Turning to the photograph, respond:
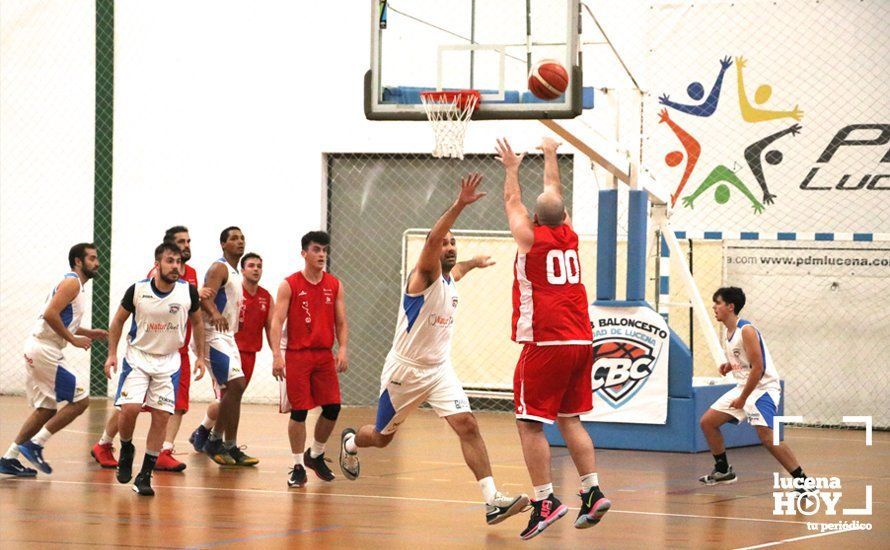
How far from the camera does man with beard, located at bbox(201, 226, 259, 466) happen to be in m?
11.4

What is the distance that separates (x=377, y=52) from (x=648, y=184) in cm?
392

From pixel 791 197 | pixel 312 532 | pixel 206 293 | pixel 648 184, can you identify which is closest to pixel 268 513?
pixel 312 532

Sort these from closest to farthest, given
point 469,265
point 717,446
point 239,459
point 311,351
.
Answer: point 469,265 → point 311,351 → point 717,446 → point 239,459

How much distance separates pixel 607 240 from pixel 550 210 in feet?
17.5

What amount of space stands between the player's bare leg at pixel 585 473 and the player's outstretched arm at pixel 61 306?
4370 millimetres

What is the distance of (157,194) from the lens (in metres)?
18.8

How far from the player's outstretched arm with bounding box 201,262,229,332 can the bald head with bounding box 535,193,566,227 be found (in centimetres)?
426

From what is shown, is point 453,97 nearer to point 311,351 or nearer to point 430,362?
point 311,351

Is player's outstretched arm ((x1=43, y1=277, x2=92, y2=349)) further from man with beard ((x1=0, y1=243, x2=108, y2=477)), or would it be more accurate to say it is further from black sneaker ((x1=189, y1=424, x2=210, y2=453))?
black sneaker ((x1=189, y1=424, x2=210, y2=453))

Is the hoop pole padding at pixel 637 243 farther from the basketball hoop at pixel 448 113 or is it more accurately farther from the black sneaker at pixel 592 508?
the black sneaker at pixel 592 508

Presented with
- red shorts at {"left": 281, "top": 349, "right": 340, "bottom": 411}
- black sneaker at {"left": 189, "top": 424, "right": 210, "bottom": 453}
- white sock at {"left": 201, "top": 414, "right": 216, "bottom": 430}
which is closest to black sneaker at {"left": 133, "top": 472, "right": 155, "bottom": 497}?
red shorts at {"left": 281, "top": 349, "right": 340, "bottom": 411}

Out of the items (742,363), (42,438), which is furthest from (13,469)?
(742,363)

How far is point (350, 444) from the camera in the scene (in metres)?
9.59

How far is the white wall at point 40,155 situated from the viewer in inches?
746
